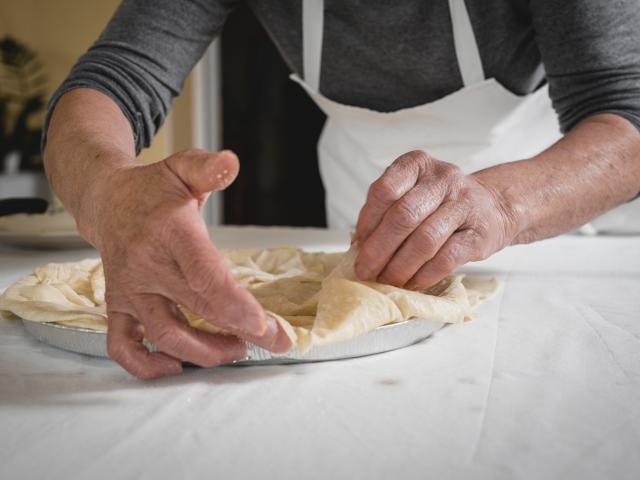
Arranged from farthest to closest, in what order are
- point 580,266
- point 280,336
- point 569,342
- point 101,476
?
point 580,266, point 569,342, point 280,336, point 101,476

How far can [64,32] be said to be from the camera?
13.0ft

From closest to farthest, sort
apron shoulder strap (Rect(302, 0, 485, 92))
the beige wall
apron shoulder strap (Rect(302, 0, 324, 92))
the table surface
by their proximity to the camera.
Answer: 1. the table surface
2. apron shoulder strap (Rect(302, 0, 485, 92))
3. apron shoulder strap (Rect(302, 0, 324, 92))
4. the beige wall

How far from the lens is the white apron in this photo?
1441mm

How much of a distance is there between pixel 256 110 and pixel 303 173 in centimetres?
51

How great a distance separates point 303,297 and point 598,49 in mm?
651

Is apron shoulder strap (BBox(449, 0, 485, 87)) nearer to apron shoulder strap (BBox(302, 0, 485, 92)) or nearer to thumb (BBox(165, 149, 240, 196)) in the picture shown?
apron shoulder strap (BBox(302, 0, 485, 92))

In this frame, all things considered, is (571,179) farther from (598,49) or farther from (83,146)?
(83,146)

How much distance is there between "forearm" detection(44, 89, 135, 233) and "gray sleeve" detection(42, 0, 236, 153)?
0.05 meters

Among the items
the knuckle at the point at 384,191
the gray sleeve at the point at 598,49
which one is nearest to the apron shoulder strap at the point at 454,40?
the gray sleeve at the point at 598,49

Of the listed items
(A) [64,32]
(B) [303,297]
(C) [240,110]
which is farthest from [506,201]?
(A) [64,32]

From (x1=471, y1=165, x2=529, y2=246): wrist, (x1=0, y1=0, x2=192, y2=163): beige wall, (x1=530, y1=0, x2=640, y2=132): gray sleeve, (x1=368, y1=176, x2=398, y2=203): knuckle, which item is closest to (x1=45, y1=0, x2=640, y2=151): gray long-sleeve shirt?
(x1=530, y1=0, x2=640, y2=132): gray sleeve

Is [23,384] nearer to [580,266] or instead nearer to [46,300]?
[46,300]

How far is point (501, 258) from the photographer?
141cm

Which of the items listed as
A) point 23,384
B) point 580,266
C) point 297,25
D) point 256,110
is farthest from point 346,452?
point 256,110
